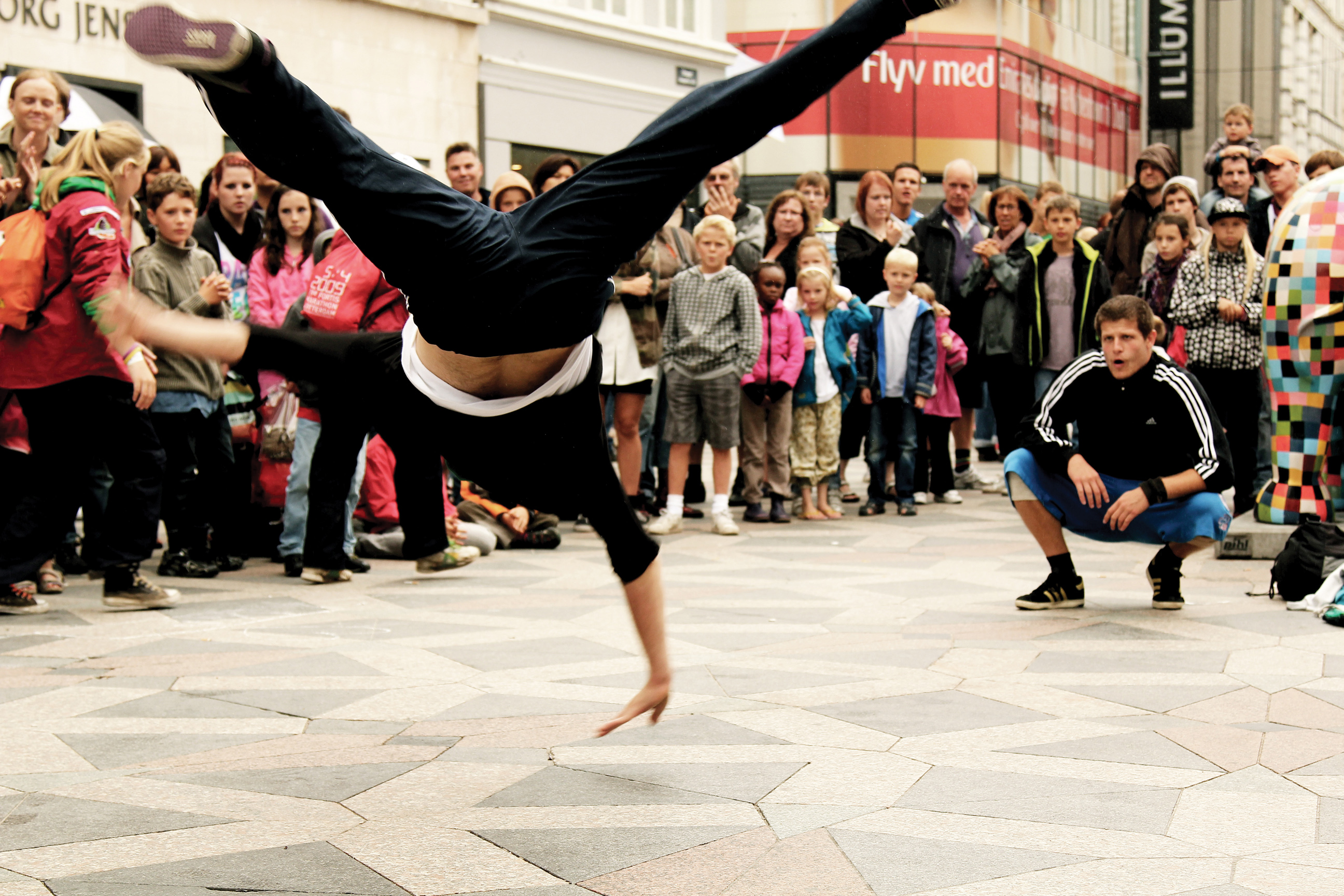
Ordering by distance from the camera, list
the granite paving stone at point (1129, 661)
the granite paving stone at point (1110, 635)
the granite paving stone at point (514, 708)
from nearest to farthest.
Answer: the granite paving stone at point (514, 708)
the granite paving stone at point (1129, 661)
the granite paving stone at point (1110, 635)

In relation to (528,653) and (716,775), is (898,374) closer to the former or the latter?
(528,653)

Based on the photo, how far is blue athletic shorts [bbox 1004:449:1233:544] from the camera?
20.6ft

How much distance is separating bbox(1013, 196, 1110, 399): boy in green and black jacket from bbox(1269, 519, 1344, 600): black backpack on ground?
380cm

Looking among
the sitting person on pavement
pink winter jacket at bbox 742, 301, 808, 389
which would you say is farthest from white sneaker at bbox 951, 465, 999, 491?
the sitting person on pavement

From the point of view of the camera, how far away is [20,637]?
5.92 m

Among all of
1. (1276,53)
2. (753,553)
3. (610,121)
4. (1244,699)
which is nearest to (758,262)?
Result: (753,553)

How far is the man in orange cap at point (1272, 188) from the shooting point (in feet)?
32.3

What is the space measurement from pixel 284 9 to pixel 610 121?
19.1 feet

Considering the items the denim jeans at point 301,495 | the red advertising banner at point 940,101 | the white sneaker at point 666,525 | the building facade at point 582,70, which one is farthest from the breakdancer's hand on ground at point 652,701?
the red advertising banner at point 940,101

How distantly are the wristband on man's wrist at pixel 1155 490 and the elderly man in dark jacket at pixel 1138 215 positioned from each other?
4.59 m

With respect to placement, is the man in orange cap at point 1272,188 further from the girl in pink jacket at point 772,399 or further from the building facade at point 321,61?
the building facade at point 321,61

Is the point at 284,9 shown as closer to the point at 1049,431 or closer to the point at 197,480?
the point at 197,480

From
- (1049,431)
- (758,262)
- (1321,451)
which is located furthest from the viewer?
(758,262)

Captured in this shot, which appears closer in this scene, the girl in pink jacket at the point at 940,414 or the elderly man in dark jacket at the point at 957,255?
the girl in pink jacket at the point at 940,414
